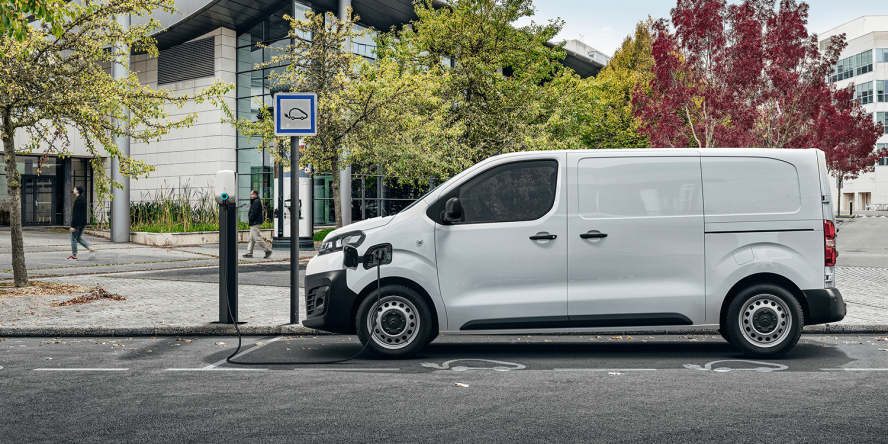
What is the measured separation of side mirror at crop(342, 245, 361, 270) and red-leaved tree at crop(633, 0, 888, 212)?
15.8 metres

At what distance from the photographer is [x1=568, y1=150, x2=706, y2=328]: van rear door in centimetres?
642

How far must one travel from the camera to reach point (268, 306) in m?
9.80

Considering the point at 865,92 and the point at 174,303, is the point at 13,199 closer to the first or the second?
the point at 174,303

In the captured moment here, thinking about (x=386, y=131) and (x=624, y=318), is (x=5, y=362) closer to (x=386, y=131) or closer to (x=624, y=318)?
(x=624, y=318)

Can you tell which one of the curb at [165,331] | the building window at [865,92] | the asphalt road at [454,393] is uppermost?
the building window at [865,92]

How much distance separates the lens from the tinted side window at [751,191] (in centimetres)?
648

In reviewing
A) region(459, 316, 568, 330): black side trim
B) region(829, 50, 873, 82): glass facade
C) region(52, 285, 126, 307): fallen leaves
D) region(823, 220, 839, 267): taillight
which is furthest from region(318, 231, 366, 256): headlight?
region(829, 50, 873, 82): glass facade

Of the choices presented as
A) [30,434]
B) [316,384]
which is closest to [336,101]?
[316,384]

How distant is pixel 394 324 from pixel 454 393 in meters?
1.47

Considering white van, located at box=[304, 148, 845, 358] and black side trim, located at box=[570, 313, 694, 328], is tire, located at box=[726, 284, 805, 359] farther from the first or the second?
black side trim, located at box=[570, 313, 694, 328]

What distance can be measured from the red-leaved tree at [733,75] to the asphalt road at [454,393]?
14.3 m

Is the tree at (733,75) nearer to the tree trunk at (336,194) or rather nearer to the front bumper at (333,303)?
the tree trunk at (336,194)

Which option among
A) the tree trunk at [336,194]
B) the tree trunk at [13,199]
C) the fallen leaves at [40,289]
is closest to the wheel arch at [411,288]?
the fallen leaves at [40,289]

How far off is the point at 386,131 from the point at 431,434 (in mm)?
14710
